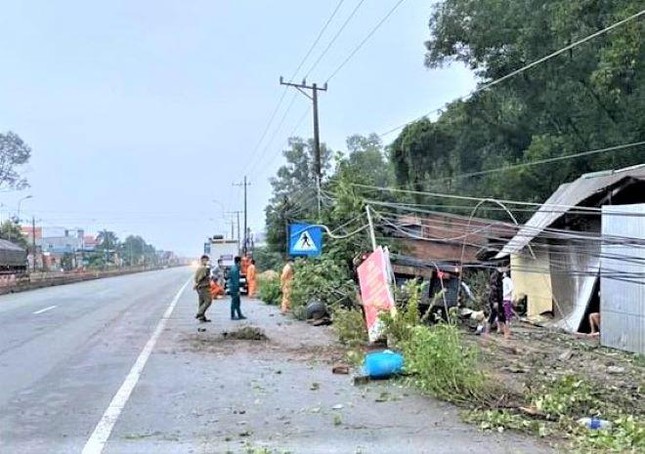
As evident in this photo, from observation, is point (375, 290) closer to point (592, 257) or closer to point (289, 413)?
point (592, 257)

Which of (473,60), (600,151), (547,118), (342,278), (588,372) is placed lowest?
(588,372)

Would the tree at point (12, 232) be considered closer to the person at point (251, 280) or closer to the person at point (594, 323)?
the person at point (251, 280)

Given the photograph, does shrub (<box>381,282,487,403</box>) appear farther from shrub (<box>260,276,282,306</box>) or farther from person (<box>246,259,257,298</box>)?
person (<box>246,259,257,298</box>)

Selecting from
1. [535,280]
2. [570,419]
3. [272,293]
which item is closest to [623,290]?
[535,280]

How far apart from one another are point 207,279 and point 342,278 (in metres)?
4.52

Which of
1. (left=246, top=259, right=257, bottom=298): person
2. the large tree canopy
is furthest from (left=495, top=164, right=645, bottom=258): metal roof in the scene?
(left=246, top=259, right=257, bottom=298): person

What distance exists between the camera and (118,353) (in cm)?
1291

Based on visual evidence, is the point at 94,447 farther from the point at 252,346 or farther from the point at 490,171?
the point at 490,171

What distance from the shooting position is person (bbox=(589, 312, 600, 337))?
17.3 metres

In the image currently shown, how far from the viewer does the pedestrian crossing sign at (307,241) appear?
71.1ft

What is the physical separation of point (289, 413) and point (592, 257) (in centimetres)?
1218

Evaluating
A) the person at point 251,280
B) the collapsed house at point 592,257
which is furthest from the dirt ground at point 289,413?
the person at point 251,280

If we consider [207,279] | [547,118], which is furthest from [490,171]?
[207,279]

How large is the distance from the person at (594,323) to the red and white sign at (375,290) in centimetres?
587
